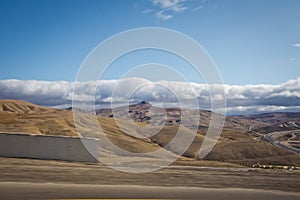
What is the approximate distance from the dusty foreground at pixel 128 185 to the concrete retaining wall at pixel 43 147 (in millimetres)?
6721

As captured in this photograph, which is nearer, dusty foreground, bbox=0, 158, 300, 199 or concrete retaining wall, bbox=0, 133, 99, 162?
dusty foreground, bbox=0, 158, 300, 199

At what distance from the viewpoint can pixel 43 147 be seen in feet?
95.6

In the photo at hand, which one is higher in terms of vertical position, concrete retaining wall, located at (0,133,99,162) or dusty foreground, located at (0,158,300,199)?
concrete retaining wall, located at (0,133,99,162)

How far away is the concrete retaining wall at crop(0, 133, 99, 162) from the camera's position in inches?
1137

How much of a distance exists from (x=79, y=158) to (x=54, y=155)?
87.8 inches

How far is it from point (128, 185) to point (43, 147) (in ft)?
46.1

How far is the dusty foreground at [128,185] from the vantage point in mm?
14828

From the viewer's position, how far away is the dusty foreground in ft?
48.6

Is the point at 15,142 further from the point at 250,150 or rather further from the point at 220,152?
the point at 250,150

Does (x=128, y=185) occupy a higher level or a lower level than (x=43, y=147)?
lower

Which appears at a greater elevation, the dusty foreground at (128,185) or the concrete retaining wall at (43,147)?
the concrete retaining wall at (43,147)

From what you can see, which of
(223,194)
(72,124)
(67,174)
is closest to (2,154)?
(67,174)

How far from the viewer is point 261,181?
73.3 feet

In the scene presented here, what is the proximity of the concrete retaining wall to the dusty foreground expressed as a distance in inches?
265
